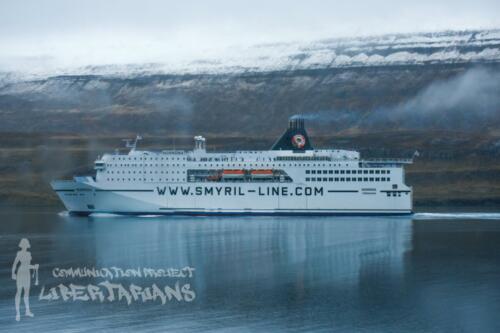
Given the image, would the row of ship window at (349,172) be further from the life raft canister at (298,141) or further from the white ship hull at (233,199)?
the life raft canister at (298,141)

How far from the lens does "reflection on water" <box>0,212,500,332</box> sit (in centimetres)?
3052

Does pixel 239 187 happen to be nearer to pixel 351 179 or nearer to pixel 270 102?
pixel 351 179

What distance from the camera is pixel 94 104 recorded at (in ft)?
491

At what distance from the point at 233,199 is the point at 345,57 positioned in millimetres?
92796

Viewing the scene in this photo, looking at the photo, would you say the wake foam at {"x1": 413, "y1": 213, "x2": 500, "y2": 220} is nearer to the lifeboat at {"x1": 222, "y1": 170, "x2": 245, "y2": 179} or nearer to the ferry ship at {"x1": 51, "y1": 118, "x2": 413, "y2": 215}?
the ferry ship at {"x1": 51, "y1": 118, "x2": 413, "y2": 215}

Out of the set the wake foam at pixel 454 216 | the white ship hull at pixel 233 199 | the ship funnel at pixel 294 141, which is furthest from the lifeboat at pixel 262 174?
the wake foam at pixel 454 216

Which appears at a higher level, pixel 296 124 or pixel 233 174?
pixel 296 124

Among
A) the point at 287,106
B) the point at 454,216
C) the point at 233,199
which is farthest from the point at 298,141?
the point at 287,106

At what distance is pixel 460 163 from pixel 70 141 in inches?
1817

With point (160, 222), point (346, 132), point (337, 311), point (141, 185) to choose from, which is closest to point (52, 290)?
point (337, 311)

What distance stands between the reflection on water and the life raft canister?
18.1 ft

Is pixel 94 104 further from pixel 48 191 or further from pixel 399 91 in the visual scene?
pixel 48 191

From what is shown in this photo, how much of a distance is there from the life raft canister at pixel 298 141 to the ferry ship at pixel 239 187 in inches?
58.6

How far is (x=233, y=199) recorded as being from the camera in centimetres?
6175
